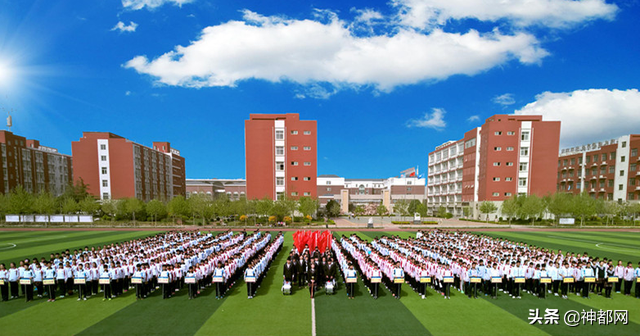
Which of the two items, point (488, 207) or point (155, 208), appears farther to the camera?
point (488, 207)

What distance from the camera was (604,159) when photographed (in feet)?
213

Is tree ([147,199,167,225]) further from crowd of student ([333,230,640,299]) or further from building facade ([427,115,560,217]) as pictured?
building facade ([427,115,560,217])

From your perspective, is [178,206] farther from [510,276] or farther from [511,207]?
[511,207]

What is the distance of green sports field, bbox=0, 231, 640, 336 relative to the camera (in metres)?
9.17

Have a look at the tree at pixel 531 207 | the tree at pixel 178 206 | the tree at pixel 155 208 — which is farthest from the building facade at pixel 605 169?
the tree at pixel 155 208

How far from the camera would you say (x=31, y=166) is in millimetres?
66188

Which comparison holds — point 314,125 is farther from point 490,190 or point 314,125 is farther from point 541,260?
point 541,260

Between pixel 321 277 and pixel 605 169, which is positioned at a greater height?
pixel 605 169

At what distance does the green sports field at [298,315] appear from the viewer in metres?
9.17

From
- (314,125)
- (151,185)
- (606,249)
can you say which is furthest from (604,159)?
(151,185)

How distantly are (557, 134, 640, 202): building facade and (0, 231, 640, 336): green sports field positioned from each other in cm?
6871

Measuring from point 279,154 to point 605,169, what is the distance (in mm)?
72474

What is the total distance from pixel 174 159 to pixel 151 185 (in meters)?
20.2

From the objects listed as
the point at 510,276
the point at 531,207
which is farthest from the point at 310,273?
the point at 531,207
